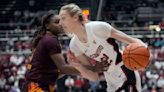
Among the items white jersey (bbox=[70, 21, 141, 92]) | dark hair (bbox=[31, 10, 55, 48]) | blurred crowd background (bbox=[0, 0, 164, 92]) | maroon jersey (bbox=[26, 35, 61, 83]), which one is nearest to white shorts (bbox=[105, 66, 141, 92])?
white jersey (bbox=[70, 21, 141, 92])

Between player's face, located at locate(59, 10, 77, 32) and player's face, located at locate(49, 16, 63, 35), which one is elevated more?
player's face, located at locate(59, 10, 77, 32)

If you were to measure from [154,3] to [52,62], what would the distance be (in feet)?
49.9

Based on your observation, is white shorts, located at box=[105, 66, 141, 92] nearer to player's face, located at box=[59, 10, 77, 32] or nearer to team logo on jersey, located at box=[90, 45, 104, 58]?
team logo on jersey, located at box=[90, 45, 104, 58]

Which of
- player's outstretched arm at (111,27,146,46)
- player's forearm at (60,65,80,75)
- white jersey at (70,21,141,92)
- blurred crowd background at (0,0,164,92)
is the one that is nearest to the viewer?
player's outstretched arm at (111,27,146,46)

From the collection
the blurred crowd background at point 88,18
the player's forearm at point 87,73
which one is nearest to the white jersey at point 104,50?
the player's forearm at point 87,73

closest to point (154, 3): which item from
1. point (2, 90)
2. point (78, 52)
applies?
point (2, 90)

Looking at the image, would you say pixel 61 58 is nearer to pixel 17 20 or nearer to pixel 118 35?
pixel 118 35

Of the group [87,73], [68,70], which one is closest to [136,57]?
[87,73]

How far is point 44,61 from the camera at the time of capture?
3.87m

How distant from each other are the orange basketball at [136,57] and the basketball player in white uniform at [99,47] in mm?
77

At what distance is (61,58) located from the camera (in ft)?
12.6

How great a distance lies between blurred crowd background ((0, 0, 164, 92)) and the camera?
33.9 feet

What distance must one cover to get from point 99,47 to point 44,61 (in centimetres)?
51

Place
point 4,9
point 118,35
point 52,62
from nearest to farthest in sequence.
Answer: point 118,35, point 52,62, point 4,9
